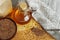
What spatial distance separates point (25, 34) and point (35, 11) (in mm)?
101

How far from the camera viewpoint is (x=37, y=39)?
743 mm

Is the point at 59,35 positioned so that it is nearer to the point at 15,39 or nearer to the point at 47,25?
the point at 47,25

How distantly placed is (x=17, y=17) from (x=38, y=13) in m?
0.08

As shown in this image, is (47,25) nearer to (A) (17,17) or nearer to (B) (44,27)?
(B) (44,27)

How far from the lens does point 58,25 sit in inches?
30.6

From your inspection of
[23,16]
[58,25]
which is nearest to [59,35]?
[58,25]

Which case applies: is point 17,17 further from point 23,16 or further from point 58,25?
point 58,25

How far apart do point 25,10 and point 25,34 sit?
0.28 feet

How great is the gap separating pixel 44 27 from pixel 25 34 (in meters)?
0.08

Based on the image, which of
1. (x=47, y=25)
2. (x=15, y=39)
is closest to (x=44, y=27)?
(x=47, y=25)

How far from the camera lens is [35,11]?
789mm

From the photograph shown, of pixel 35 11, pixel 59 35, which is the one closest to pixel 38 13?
pixel 35 11

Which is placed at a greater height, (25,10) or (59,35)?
(25,10)

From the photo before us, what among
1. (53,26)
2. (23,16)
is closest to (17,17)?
(23,16)
